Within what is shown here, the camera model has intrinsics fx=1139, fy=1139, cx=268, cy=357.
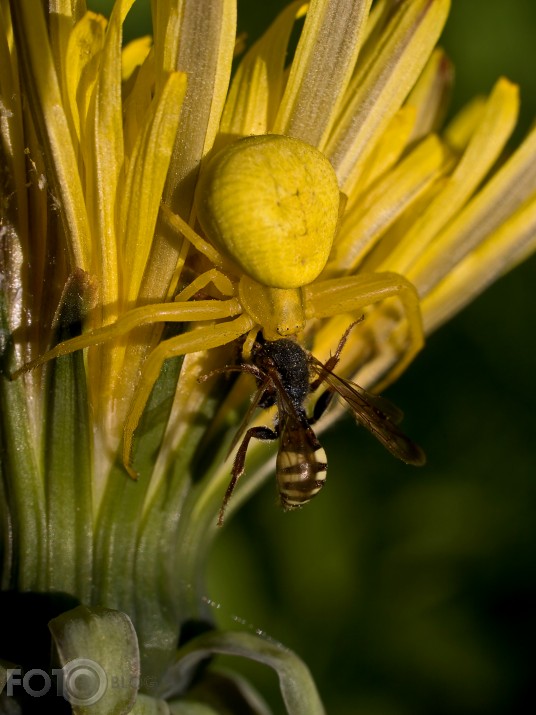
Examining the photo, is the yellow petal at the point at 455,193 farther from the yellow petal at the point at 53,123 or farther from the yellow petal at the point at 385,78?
the yellow petal at the point at 53,123

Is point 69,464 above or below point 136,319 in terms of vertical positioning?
below

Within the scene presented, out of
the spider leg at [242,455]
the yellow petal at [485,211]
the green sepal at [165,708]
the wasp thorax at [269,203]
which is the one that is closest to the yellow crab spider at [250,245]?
the wasp thorax at [269,203]

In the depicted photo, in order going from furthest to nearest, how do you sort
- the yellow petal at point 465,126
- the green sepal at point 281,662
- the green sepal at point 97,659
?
the yellow petal at point 465,126, the green sepal at point 281,662, the green sepal at point 97,659

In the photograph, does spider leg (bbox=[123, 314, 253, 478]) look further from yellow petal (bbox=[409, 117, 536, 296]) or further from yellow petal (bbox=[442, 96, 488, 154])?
yellow petal (bbox=[442, 96, 488, 154])

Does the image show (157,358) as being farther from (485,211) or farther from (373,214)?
(485,211)

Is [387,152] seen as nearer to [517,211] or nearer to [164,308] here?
[517,211]

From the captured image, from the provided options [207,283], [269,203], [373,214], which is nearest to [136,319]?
[207,283]

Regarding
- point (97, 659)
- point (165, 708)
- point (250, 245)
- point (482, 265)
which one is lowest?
point (165, 708)
